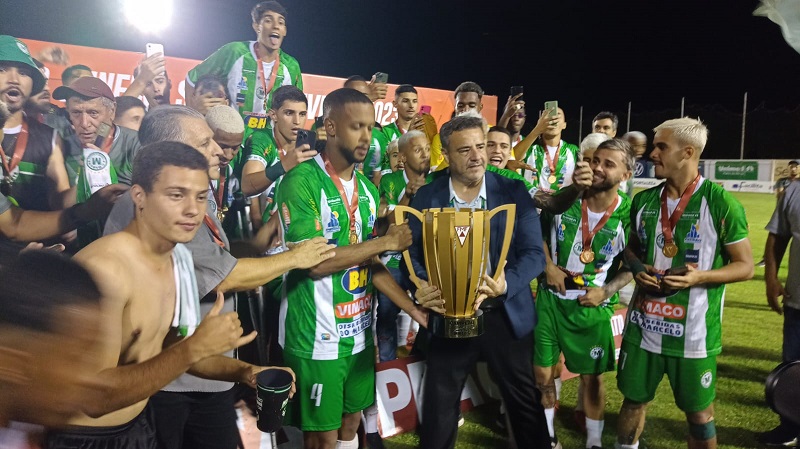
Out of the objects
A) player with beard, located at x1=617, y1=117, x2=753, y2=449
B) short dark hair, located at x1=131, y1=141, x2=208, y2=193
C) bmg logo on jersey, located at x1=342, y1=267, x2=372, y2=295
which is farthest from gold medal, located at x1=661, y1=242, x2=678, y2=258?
short dark hair, located at x1=131, y1=141, x2=208, y2=193

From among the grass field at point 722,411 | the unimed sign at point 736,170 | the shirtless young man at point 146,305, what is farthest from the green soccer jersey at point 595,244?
the unimed sign at point 736,170

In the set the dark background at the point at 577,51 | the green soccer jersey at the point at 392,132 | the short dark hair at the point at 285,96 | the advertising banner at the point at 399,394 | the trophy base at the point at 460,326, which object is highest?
the dark background at the point at 577,51

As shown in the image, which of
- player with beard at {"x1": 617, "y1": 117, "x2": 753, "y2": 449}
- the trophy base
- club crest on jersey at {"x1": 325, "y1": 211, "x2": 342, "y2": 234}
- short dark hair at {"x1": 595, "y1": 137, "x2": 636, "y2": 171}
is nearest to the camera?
the trophy base

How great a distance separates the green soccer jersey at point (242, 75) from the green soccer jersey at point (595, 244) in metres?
2.48

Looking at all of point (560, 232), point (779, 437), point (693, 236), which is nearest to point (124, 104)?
point (560, 232)

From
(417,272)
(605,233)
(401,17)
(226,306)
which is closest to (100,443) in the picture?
(226,306)

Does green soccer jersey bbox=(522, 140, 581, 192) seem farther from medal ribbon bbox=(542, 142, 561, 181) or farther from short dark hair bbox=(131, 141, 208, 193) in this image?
short dark hair bbox=(131, 141, 208, 193)

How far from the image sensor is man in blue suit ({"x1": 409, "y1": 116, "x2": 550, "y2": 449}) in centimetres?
278

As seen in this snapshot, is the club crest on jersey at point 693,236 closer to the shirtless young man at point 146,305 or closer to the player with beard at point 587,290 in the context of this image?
the player with beard at point 587,290

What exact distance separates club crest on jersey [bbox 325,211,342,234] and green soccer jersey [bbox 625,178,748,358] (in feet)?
6.35

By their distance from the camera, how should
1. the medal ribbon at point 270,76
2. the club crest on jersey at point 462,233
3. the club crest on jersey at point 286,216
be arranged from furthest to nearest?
the medal ribbon at point 270,76 < the club crest on jersey at point 286,216 < the club crest on jersey at point 462,233

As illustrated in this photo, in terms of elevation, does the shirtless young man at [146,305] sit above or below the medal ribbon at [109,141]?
below

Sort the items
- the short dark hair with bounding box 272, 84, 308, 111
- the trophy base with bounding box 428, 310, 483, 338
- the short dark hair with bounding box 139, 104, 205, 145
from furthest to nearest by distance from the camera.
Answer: the short dark hair with bounding box 272, 84, 308, 111
the trophy base with bounding box 428, 310, 483, 338
the short dark hair with bounding box 139, 104, 205, 145

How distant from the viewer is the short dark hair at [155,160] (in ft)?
6.03
